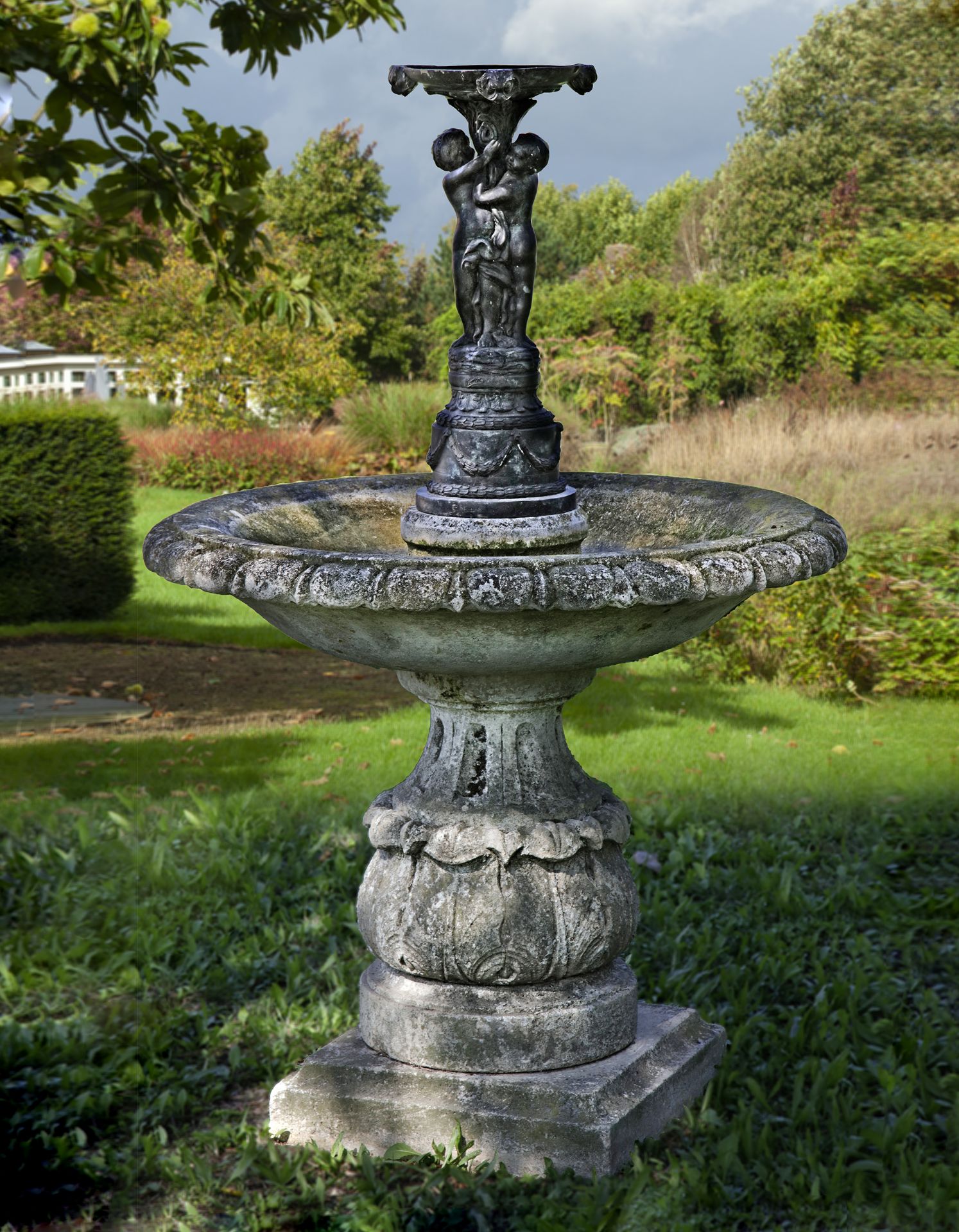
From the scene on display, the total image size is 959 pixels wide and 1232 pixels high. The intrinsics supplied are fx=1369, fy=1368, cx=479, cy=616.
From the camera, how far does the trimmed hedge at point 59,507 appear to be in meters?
8.73

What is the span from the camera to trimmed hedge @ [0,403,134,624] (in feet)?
28.7

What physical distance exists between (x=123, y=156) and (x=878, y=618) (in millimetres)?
4480

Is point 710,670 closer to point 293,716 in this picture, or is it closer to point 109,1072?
point 293,716

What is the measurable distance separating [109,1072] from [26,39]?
363 cm

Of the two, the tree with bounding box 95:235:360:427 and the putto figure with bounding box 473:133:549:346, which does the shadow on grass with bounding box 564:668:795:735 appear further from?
the tree with bounding box 95:235:360:427

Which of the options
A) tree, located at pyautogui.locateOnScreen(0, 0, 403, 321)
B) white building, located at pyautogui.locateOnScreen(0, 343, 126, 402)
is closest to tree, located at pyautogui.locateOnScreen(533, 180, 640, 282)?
white building, located at pyautogui.locateOnScreen(0, 343, 126, 402)

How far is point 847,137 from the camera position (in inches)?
863

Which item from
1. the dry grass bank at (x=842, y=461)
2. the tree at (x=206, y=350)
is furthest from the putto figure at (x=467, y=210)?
the tree at (x=206, y=350)

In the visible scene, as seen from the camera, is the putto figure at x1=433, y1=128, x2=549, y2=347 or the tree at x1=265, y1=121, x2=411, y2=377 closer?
the putto figure at x1=433, y1=128, x2=549, y2=347

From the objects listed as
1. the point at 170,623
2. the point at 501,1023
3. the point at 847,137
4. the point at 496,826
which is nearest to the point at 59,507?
the point at 170,623

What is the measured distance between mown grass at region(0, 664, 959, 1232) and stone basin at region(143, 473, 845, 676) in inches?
48.4

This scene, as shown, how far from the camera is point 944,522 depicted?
7555mm

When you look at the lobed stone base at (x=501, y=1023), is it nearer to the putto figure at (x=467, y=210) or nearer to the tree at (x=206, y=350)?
the putto figure at (x=467, y=210)

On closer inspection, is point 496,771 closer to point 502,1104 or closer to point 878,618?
point 502,1104
